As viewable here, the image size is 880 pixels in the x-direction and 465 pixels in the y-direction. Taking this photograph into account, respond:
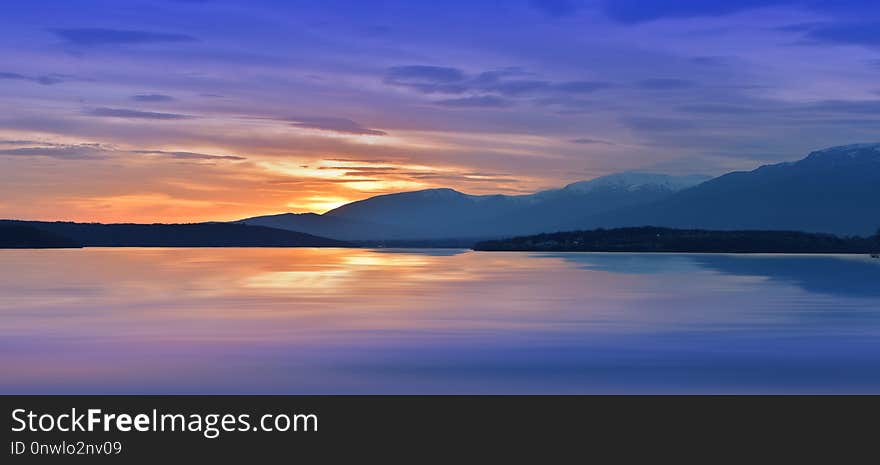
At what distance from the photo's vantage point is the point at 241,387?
74.6 feet

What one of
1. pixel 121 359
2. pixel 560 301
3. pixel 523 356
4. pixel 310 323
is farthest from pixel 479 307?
pixel 121 359

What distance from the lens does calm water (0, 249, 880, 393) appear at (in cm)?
2375

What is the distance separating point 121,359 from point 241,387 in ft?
20.0

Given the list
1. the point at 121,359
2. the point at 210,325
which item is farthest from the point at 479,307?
the point at 121,359

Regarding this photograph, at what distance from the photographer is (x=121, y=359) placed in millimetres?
27344

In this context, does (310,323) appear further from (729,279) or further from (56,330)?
(729,279)

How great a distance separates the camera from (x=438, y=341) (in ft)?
104

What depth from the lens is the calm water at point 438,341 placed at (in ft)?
77.9

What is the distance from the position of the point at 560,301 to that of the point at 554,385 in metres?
25.9
